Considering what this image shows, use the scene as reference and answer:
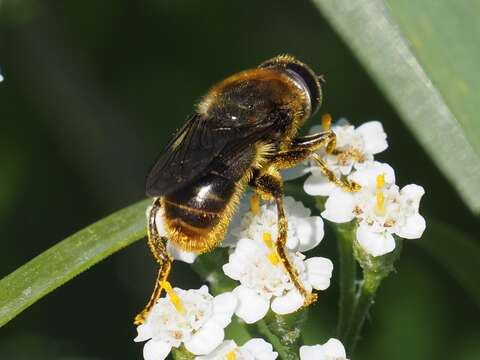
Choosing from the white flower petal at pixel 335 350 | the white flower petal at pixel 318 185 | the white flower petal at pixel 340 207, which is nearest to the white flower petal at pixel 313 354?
the white flower petal at pixel 335 350

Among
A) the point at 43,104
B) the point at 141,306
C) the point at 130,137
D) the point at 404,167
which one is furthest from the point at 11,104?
the point at 404,167

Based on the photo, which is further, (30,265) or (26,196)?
(26,196)

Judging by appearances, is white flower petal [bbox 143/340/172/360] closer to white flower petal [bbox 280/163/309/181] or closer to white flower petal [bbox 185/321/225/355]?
white flower petal [bbox 185/321/225/355]

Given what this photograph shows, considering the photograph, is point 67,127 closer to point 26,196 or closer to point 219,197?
point 26,196

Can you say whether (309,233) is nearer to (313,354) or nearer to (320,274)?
(320,274)

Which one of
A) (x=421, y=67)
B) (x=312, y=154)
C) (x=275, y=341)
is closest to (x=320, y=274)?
(x=275, y=341)

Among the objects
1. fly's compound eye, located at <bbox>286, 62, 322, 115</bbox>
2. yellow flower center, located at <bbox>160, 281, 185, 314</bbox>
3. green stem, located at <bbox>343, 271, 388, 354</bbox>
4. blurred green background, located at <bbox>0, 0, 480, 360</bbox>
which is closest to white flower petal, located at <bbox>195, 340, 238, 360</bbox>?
yellow flower center, located at <bbox>160, 281, 185, 314</bbox>

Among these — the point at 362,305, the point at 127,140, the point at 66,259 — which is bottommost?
the point at 362,305

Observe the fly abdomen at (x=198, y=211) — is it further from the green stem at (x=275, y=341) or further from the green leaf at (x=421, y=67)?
the green leaf at (x=421, y=67)
